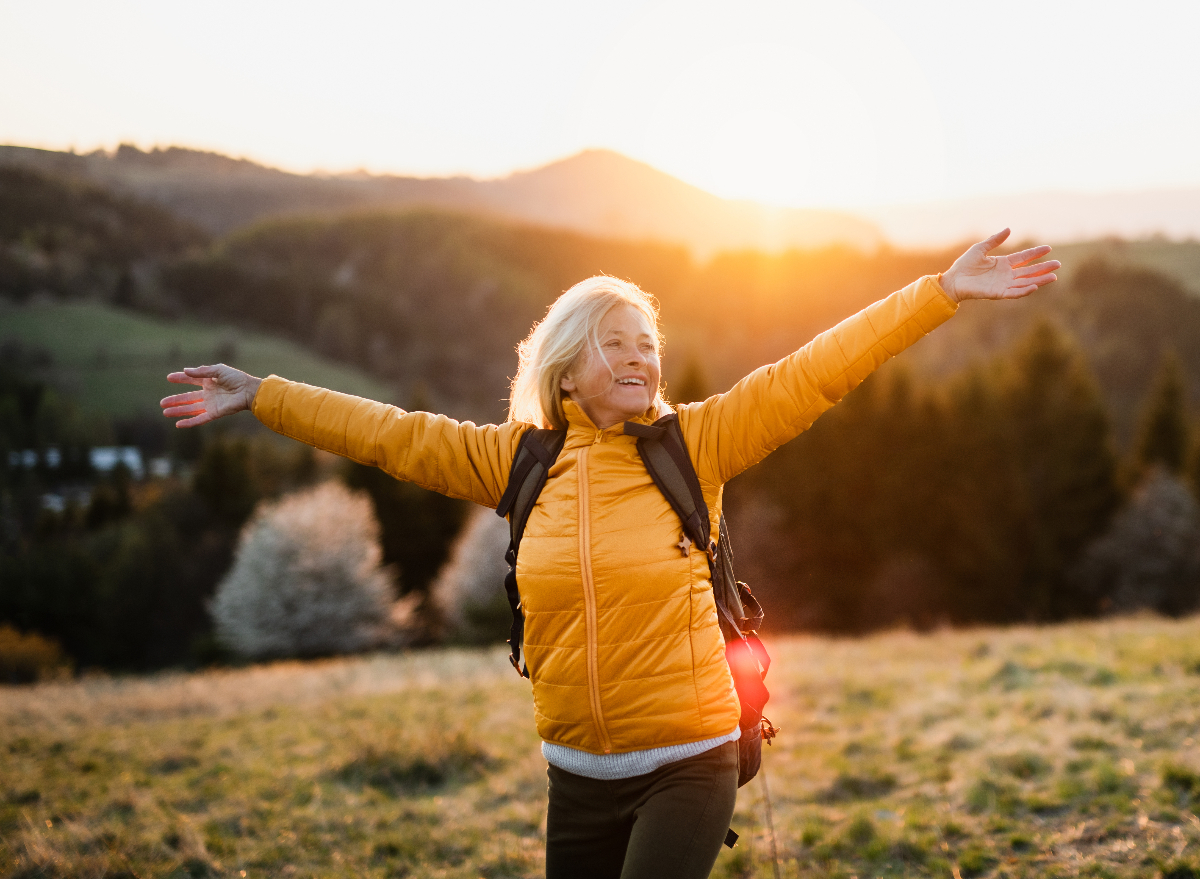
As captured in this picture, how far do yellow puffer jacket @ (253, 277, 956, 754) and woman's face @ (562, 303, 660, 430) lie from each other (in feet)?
0.26

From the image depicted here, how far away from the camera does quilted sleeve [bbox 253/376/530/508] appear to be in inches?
107

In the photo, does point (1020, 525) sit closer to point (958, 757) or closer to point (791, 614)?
point (791, 614)

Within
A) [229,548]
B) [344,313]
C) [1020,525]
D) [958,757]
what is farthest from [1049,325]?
[344,313]

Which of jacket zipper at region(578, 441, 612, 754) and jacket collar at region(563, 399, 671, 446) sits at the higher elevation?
jacket collar at region(563, 399, 671, 446)

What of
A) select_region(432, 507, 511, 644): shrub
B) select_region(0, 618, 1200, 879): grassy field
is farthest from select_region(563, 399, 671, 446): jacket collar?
select_region(432, 507, 511, 644): shrub

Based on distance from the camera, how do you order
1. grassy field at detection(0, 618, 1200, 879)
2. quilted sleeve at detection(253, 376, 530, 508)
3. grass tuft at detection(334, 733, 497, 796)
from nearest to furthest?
quilted sleeve at detection(253, 376, 530, 508) → grassy field at detection(0, 618, 1200, 879) → grass tuft at detection(334, 733, 497, 796)

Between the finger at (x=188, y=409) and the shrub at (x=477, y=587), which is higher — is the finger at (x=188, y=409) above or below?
above

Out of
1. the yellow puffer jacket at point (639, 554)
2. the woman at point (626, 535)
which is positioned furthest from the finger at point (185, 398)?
the yellow puffer jacket at point (639, 554)

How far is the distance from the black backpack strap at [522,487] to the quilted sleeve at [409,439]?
11 cm

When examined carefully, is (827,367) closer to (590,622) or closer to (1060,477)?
(590,622)

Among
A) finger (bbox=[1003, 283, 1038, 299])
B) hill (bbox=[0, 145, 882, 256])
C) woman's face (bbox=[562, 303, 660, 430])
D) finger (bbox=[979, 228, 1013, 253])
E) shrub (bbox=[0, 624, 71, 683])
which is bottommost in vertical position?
shrub (bbox=[0, 624, 71, 683])

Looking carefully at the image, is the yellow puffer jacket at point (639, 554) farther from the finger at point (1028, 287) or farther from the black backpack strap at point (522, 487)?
the finger at point (1028, 287)

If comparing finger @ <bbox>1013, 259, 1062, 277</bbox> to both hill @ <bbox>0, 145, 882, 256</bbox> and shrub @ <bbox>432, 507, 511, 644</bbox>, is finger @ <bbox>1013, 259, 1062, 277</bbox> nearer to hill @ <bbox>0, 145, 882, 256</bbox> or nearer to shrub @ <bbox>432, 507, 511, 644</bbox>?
shrub @ <bbox>432, 507, 511, 644</bbox>

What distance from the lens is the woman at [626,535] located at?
91.0 inches
